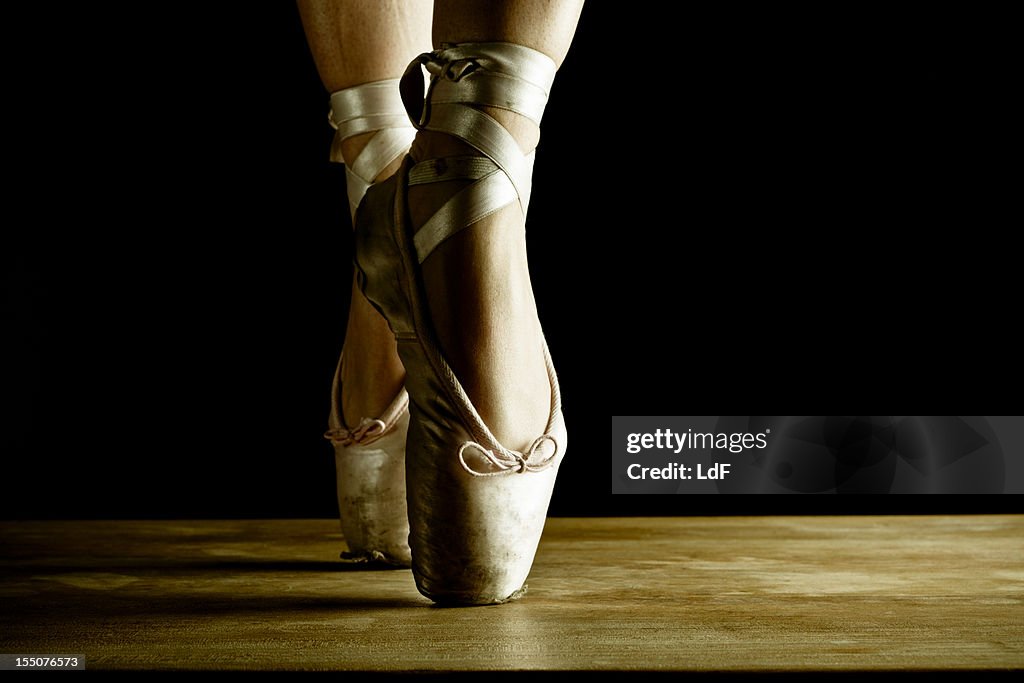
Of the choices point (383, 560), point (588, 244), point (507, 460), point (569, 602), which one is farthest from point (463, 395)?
point (588, 244)

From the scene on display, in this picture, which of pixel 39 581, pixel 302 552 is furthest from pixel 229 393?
pixel 39 581

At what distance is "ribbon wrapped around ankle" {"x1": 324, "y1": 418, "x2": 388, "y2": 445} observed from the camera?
3.08 feet

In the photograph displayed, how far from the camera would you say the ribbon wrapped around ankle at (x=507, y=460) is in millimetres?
731

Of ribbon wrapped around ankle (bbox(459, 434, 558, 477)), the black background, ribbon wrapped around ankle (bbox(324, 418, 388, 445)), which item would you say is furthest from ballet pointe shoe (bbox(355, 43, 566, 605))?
the black background

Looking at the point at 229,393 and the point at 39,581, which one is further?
the point at 229,393

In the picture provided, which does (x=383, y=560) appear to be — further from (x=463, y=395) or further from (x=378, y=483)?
(x=463, y=395)

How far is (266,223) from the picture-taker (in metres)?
1.72

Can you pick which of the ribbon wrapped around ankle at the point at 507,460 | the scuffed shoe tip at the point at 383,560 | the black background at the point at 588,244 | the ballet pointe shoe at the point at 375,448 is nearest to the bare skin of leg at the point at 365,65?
the ballet pointe shoe at the point at 375,448

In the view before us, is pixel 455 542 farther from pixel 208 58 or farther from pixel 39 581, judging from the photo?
pixel 208 58

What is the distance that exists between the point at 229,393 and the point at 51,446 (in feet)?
0.92

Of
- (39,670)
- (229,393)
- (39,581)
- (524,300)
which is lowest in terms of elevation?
(229,393)

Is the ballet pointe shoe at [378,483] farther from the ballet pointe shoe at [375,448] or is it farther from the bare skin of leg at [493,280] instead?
the bare skin of leg at [493,280]

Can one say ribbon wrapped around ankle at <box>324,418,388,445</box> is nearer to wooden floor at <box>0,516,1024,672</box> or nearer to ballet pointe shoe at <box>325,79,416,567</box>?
ballet pointe shoe at <box>325,79,416,567</box>

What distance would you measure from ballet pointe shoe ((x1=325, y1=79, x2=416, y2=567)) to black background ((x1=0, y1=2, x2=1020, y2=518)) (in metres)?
0.75
